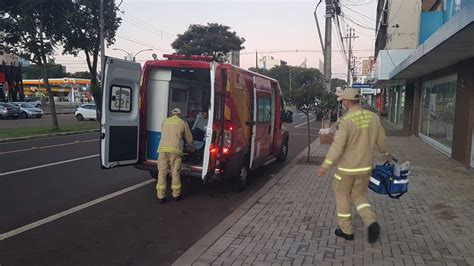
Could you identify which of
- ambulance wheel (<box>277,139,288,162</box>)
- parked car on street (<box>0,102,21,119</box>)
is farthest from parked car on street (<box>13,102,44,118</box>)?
ambulance wheel (<box>277,139,288,162</box>)

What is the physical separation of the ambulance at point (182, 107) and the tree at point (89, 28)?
14.5 m

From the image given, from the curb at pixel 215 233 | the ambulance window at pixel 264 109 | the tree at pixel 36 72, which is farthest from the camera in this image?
the tree at pixel 36 72

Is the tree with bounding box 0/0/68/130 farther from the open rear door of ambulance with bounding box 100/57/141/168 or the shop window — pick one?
the shop window

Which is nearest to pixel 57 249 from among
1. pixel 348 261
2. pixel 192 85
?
pixel 348 261

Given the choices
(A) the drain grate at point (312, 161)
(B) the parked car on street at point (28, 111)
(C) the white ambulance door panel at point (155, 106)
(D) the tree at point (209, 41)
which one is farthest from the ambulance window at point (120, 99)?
(D) the tree at point (209, 41)

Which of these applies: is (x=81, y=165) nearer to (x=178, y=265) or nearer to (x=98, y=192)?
(x=98, y=192)

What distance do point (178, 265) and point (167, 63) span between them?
4.22 metres

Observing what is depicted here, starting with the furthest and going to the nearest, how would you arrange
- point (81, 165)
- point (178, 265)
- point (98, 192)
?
point (81, 165), point (98, 192), point (178, 265)

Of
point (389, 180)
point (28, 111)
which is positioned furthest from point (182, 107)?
point (28, 111)

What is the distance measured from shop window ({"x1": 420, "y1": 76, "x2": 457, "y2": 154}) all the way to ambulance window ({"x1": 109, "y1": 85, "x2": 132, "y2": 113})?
10046mm

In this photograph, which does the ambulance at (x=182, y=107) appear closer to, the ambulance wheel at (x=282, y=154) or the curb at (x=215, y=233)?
the curb at (x=215, y=233)

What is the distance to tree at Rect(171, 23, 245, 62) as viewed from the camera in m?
53.7

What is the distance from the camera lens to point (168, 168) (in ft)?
23.7

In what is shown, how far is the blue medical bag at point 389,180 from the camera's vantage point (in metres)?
5.23
